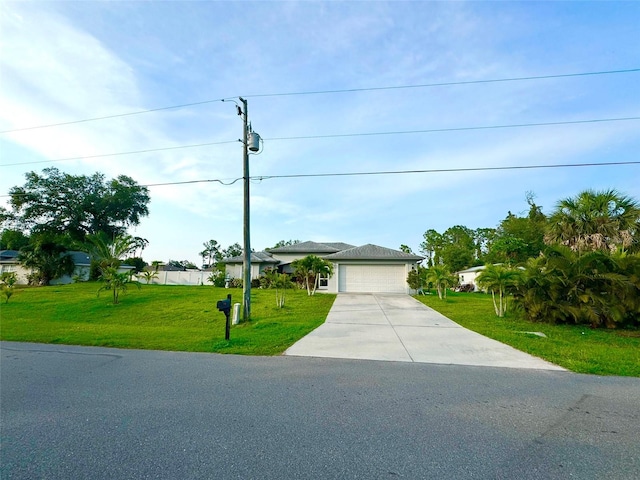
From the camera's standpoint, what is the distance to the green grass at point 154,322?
6793 millimetres

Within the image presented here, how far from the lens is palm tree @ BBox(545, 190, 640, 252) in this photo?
11648 millimetres

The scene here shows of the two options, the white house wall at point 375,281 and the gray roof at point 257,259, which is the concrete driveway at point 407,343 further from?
the gray roof at point 257,259

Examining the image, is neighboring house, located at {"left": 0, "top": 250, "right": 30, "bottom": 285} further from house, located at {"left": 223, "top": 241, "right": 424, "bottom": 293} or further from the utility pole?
the utility pole

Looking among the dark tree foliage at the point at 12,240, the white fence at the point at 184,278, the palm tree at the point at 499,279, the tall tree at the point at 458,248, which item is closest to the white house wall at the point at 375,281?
the palm tree at the point at 499,279

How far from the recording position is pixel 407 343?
22.6ft

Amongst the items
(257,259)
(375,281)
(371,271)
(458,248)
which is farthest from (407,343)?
(458,248)

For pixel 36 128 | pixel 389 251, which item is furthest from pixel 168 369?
pixel 389 251

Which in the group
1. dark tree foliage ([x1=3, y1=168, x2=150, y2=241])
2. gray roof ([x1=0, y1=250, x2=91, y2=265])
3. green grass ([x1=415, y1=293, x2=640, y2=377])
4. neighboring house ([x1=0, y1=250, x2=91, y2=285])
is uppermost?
dark tree foliage ([x1=3, y1=168, x2=150, y2=241])

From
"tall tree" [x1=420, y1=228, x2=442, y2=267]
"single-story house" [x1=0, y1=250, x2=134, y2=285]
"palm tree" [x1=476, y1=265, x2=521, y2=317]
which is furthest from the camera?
"tall tree" [x1=420, y1=228, x2=442, y2=267]

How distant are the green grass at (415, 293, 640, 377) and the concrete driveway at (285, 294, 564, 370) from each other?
0.37 meters

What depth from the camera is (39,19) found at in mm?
7289

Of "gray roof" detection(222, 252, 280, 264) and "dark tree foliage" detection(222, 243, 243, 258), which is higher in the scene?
"dark tree foliage" detection(222, 243, 243, 258)

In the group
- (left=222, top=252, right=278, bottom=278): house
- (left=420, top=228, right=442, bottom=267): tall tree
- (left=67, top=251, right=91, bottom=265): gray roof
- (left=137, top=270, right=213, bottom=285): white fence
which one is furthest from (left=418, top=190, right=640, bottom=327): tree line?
(left=420, top=228, right=442, bottom=267): tall tree

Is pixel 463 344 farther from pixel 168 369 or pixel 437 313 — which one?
pixel 168 369
